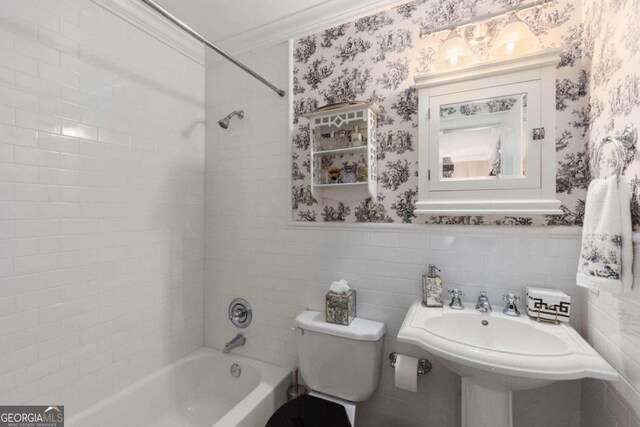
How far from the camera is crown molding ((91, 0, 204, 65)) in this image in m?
1.53

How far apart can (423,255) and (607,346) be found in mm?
693

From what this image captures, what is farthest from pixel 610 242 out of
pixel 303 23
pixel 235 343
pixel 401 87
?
pixel 235 343

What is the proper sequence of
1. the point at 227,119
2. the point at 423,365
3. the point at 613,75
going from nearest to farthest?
the point at 613,75 < the point at 423,365 < the point at 227,119

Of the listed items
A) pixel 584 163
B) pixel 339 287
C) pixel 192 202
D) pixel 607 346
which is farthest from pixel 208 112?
pixel 607 346

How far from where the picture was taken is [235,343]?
184 centimetres

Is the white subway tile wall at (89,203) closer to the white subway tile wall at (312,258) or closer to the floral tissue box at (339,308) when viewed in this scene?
the white subway tile wall at (312,258)

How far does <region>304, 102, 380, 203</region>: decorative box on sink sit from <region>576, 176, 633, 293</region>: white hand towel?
847mm

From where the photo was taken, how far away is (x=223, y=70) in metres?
1.98

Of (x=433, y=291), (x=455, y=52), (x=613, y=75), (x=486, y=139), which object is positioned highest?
(x=455, y=52)

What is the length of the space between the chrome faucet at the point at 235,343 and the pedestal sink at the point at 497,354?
3.74ft

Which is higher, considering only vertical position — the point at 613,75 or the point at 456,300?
the point at 613,75

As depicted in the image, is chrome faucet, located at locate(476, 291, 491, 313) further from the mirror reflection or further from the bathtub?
the bathtub

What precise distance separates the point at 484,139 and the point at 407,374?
1092 millimetres

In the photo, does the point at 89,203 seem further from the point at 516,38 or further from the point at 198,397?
the point at 516,38
